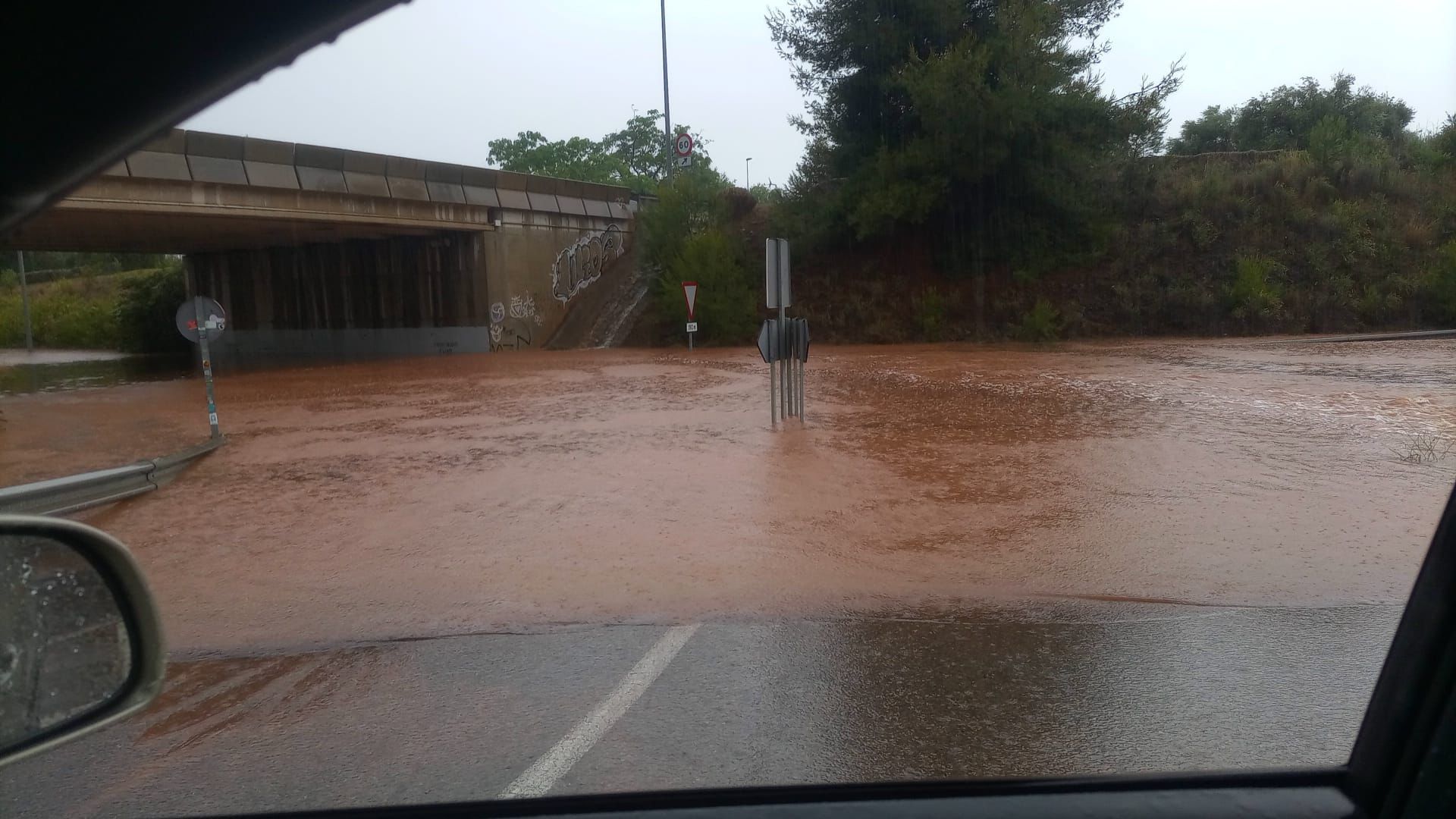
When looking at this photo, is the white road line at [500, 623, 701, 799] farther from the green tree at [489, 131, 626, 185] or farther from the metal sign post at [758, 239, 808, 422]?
the green tree at [489, 131, 626, 185]

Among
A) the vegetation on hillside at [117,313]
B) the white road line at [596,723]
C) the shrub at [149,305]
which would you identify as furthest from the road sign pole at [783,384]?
the shrub at [149,305]

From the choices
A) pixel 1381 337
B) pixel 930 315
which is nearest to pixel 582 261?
pixel 930 315

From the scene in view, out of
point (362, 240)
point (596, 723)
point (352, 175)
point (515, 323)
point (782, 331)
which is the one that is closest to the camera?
point (596, 723)

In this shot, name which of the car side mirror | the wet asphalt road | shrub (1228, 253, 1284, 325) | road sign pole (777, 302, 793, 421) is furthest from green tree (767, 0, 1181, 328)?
the car side mirror

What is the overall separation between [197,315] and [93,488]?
12.6ft

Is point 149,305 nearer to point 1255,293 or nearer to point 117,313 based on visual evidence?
point 117,313

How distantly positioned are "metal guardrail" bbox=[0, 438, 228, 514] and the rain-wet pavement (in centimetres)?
25

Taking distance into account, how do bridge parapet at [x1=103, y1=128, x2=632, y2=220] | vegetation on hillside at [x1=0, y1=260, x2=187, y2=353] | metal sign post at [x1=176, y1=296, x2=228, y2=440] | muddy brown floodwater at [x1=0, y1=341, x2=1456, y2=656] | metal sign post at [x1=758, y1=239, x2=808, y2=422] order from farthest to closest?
1. vegetation on hillside at [x1=0, y1=260, x2=187, y2=353]
2. bridge parapet at [x1=103, y1=128, x2=632, y2=220]
3. metal sign post at [x1=176, y1=296, x2=228, y2=440]
4. metal sign post at [x1=758, y1=239, x2=808, y2=422]
5. muddy brown floodwater at [x1=0, y1=341, x2=1456, y2=656]

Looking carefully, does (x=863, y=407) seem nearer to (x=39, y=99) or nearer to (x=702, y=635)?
(x=702, y=635)

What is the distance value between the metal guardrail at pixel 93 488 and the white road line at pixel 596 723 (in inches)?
206

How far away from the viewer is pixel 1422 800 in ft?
5.54

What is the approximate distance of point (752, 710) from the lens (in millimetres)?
4574

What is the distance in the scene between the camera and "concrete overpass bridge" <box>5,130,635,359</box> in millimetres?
23297

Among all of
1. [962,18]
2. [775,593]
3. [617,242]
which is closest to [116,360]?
[617,242]
